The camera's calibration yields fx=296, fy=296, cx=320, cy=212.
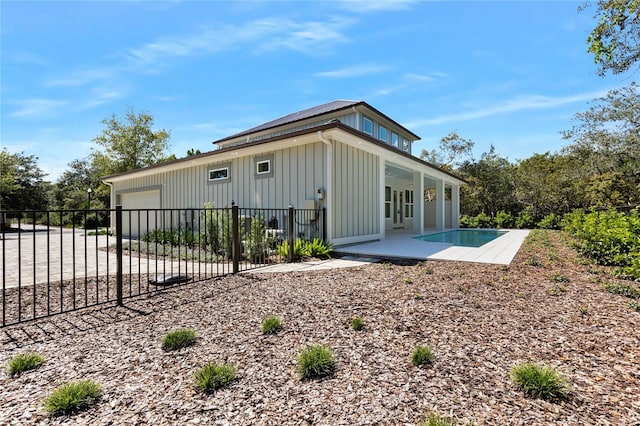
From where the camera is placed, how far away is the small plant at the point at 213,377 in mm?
1976

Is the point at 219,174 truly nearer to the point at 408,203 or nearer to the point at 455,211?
the point at 408,203

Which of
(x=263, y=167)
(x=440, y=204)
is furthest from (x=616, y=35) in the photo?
(x=440, y=204)

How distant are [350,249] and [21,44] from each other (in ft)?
32.9

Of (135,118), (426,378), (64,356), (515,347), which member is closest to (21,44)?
(64,356)

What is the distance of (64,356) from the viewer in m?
2.48

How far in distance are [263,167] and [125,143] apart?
2393 cm

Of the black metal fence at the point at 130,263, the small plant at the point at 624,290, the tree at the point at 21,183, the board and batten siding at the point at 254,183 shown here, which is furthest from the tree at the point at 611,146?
the tree at the point at 21,183

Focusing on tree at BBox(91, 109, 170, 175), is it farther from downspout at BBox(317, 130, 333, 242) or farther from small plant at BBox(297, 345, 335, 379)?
small plant at BBox(297, 345, 335, 379)

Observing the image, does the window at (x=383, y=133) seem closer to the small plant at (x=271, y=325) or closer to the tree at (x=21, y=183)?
the small plant at (x=271, y=325)

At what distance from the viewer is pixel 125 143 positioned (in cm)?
2661

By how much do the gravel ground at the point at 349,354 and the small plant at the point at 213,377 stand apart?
0.18ft

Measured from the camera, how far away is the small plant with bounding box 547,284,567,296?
3.93m

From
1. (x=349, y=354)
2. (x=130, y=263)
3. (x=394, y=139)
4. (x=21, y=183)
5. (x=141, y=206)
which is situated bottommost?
(x=349, y=354)

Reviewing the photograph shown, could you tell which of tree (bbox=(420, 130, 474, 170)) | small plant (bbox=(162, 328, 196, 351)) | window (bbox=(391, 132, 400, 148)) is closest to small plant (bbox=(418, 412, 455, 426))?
small plant (bbox=(162, 328, 196, 351))
